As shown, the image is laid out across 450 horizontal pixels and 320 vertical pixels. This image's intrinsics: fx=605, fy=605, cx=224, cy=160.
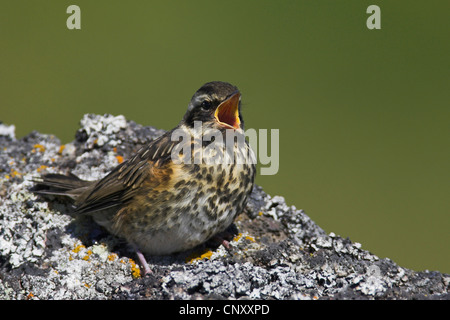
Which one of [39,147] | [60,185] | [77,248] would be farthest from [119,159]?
[77,248]

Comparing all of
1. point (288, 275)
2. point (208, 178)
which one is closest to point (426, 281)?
point (288, 275)

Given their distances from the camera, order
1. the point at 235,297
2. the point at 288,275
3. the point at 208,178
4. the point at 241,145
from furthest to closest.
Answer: the point at 241,145
the point at 208,178
the point at 288,275
the point at 235,297

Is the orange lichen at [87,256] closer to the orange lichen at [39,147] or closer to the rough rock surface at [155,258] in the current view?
the rough rock surface at [155,258]

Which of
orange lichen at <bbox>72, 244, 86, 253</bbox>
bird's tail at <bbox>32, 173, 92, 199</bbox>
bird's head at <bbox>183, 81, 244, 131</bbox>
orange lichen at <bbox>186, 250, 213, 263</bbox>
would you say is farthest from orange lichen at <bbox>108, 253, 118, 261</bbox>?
bird's head at <bbox>183, 81, 244, 131</bbox>

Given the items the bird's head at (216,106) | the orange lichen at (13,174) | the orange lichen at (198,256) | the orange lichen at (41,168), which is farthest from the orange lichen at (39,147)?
the orange lichen at (198,256)

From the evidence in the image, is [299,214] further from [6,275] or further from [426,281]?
[6,275]

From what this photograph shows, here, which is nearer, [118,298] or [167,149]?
[118,298]

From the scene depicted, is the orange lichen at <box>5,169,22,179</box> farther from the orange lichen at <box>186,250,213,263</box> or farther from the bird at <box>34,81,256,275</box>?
the orange lichen at <box>186,250,213,263</box>
